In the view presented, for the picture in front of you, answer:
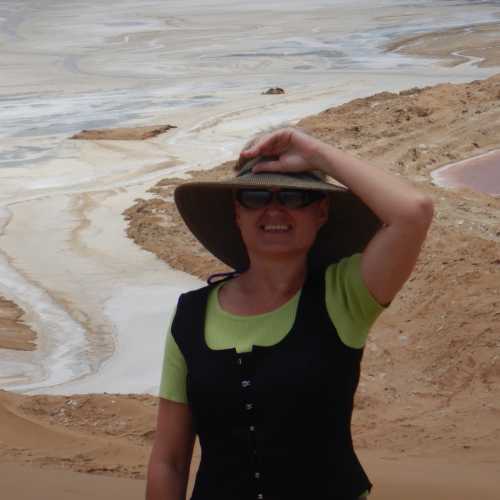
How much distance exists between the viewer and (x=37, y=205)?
16688mm

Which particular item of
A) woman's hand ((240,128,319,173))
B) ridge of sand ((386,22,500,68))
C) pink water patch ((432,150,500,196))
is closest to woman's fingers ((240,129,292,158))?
woman's hand ((240,128,319,173))

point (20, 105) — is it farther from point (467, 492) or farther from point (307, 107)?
point (467, 492)

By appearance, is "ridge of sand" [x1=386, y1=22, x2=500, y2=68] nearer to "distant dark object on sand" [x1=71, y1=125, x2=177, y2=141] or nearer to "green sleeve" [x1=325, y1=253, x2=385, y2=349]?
"distant dark object on sand" [x1=71, y1=125, x2=177, y2=141]

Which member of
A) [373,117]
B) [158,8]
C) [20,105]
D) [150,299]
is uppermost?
[150,299]

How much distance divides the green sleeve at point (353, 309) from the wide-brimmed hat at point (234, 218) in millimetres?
230

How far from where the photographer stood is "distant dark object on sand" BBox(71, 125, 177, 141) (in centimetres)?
2244

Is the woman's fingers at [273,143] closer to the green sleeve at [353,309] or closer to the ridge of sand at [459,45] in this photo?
the green sleeve at [353,309]

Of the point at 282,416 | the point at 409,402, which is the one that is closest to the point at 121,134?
the point at 409,402

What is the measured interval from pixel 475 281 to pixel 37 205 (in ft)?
26.5

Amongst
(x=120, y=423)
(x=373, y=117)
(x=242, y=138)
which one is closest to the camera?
(x=120, y=423)

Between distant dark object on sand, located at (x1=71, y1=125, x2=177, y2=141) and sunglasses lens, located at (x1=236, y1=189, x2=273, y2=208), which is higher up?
sunglasses lens, located at (x1=236, y1=189, x2=273, y2=208)

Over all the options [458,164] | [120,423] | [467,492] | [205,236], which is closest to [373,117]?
[458,164]

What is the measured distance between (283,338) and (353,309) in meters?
0.16

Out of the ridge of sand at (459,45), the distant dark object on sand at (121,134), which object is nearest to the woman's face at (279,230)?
the distant dark object on sand at (121,134)
